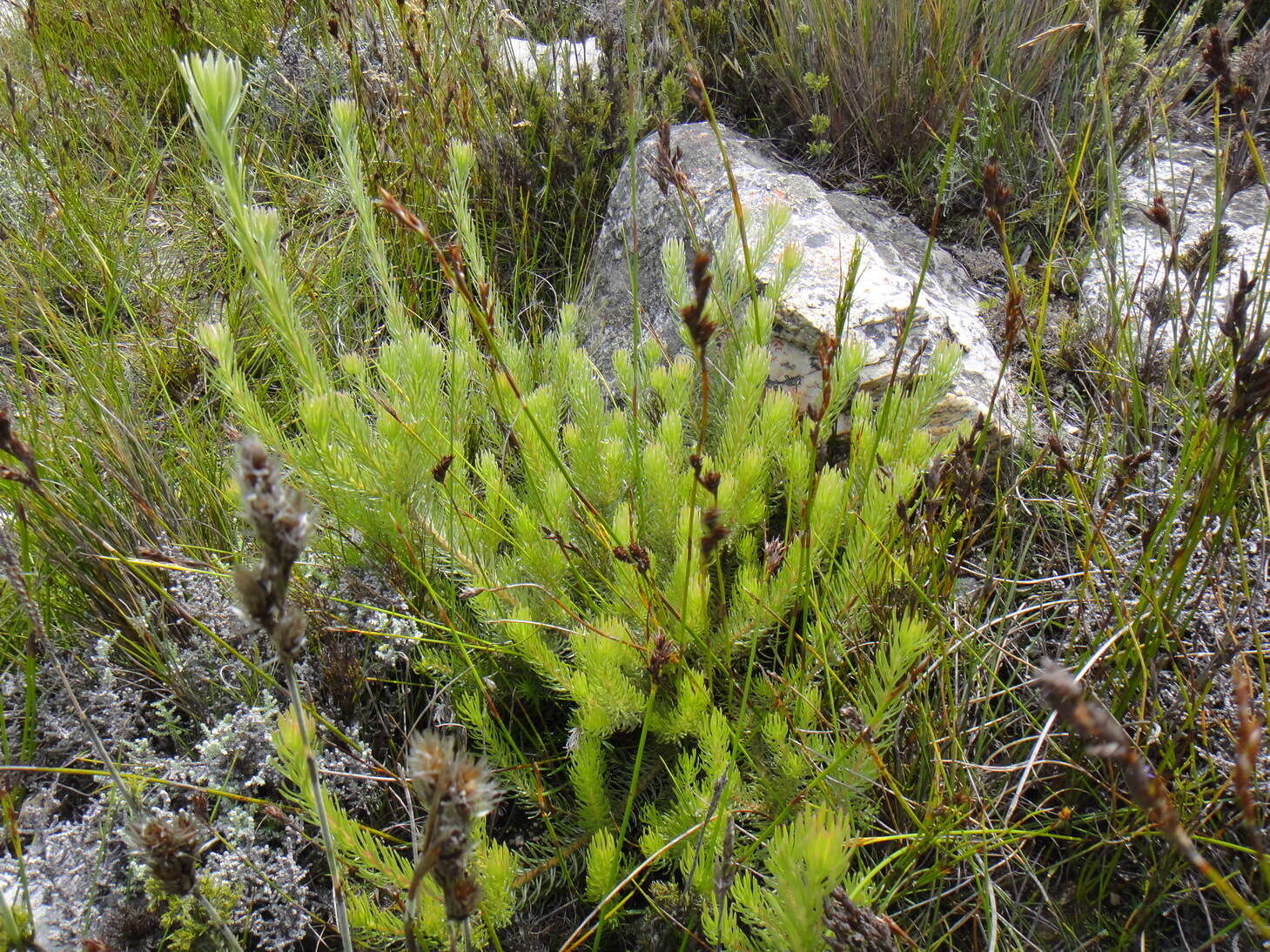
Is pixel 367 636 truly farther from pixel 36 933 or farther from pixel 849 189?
pixel 849 189

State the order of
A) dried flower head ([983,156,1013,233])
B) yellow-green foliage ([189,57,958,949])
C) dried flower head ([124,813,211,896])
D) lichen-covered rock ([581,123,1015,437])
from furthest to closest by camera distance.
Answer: lichen-covered rock ([581,123,1015,437]), yellow-green foliage ([189,57,958,949]), dried flower head ([983,156,1013,233]), dried flower head ([124,813,211,896])

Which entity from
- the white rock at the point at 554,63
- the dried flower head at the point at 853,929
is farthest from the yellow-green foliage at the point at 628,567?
the white rock at the point at 554,63

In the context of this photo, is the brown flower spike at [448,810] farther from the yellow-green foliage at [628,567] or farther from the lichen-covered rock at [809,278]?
the lichen-covered rock at [809,278]

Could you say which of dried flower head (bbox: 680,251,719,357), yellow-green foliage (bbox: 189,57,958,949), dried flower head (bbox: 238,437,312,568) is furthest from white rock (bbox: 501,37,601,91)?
dried flower head (bbox: 238,437,312,568)

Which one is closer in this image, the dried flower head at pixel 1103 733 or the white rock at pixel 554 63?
the dried flower head at pixel 1103 733

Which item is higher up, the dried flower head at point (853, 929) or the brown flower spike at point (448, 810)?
the brown flower spike at point (448, 810)

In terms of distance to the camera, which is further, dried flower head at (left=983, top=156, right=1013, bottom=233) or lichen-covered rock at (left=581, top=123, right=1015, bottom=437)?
lichen-covered rock at (left=581, top=123, right=1015, bottom=437)

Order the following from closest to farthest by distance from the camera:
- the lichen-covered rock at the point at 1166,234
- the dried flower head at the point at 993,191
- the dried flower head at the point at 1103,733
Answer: the dried flower head at the point at 1103,733, the dried flower head at the point at 993,191, the lichen-covered rock at the point at 1166,234

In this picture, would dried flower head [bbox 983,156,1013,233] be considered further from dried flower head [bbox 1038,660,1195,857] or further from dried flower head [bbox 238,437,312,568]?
dried flower head [bbox 238,437,312,568]

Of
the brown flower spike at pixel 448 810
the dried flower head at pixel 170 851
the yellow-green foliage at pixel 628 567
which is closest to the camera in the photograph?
the brown flower spike at pixel 448 810
